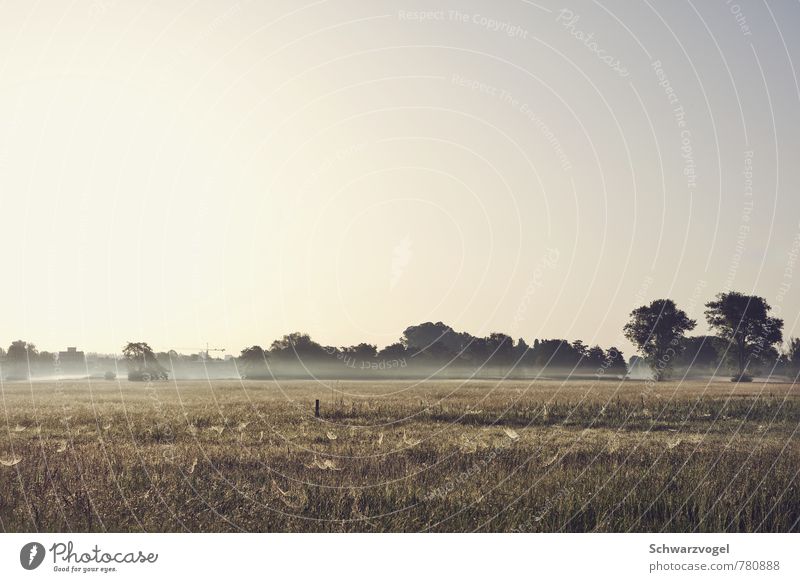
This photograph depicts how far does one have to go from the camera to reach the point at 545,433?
25219mm

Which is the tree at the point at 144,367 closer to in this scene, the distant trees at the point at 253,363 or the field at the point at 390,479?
the distant trees at the point at 253,363

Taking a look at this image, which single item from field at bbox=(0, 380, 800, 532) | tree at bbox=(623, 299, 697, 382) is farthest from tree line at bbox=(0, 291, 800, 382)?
field at bbox=(0, 380, 800, 532)

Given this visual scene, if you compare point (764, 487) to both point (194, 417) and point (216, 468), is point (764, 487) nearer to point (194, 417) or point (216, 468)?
point (216, 468)

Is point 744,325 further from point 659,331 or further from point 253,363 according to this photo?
point 253,363

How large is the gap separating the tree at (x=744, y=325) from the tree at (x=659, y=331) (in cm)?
741

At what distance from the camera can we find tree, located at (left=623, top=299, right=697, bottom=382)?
12838 centimetres

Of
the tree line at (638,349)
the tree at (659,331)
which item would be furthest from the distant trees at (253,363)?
the tree at (659,331)

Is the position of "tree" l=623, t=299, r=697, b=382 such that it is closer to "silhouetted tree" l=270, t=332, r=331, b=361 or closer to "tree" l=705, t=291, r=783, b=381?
"tree" l=705, t=291, r=783, b=381

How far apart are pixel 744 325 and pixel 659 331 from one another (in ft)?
54.6

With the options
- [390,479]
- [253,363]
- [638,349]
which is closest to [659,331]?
[638,349]

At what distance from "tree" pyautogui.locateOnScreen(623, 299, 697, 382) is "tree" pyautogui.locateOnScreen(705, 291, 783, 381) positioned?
741 centimetres

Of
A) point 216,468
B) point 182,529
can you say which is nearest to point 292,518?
point 182,529

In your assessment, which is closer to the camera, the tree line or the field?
the field

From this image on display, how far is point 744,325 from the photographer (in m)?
115
